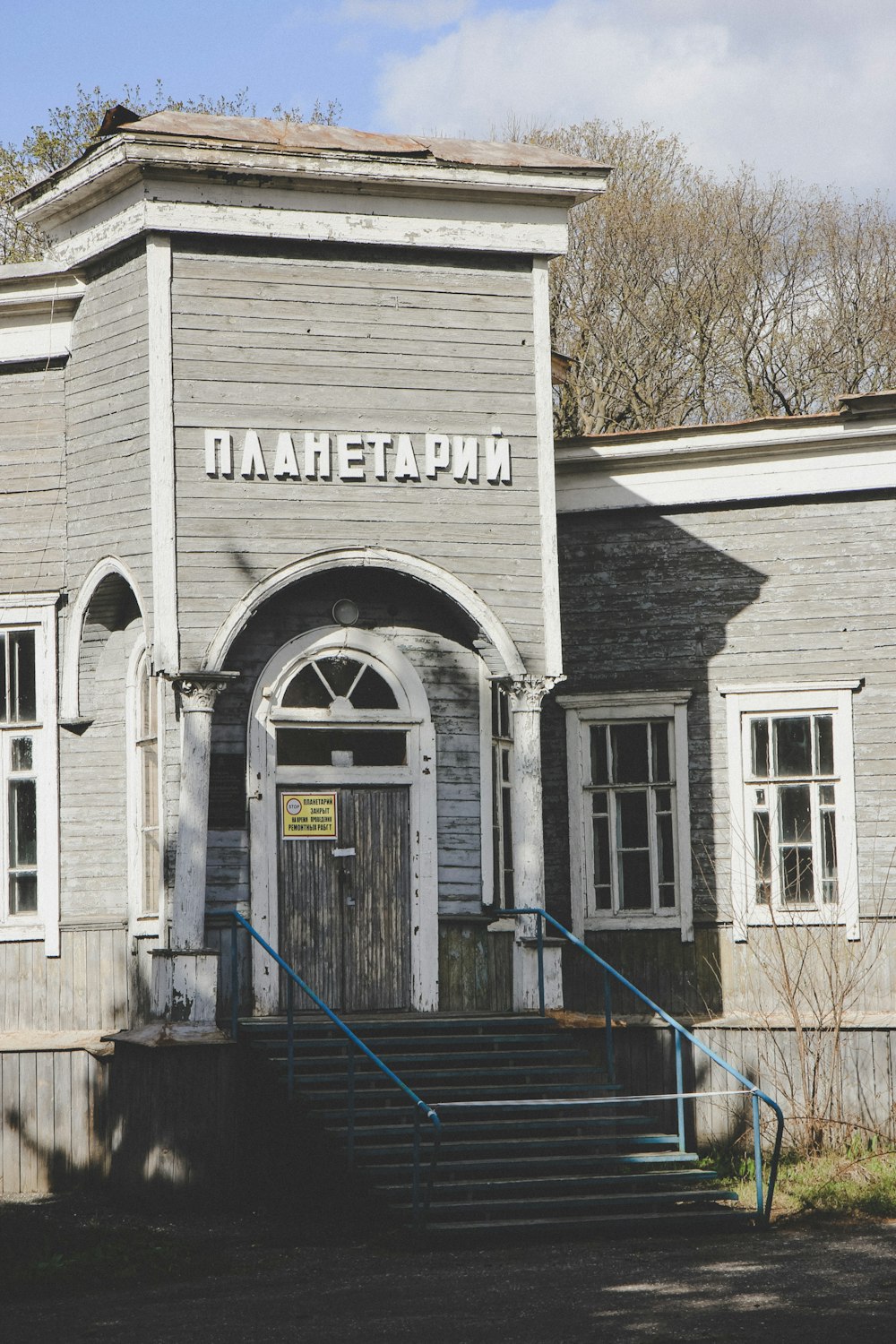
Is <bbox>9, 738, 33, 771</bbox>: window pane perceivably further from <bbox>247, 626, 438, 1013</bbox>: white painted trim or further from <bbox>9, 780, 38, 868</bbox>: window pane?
<bbox>247, 626, 438, 1013</bbox>: white painted trim

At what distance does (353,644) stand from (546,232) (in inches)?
132

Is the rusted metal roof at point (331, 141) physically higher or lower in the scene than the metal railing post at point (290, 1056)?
higher

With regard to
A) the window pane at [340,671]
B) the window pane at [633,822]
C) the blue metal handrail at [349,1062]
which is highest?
the window pane at [340,671]

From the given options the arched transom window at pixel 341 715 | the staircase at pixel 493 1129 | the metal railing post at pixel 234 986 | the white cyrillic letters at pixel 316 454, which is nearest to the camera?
the staircase at pixel 493 1129

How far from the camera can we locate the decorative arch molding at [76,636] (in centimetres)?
1259

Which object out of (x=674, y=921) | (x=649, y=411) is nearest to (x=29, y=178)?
(x=649, y=411)

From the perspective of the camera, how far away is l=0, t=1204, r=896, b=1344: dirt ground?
27.0ft

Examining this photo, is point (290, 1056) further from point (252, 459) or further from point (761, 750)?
point (761, 750)

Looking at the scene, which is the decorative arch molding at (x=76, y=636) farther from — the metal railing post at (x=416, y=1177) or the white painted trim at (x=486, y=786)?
the metal railing post at (x=416, y=1177)

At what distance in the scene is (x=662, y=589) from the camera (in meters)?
14.5

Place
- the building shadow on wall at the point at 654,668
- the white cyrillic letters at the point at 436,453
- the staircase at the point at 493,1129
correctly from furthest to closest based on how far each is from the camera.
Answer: the building shadow on wall at the point at 654,668 → the white cyrillic letters at the point at 436,453 → the staircase at the point at 493,1129

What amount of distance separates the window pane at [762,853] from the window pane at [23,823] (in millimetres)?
5577

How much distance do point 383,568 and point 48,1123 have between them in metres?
4.50

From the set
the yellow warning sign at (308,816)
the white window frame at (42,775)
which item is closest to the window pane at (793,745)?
the yellow warning sign at (308,816)
